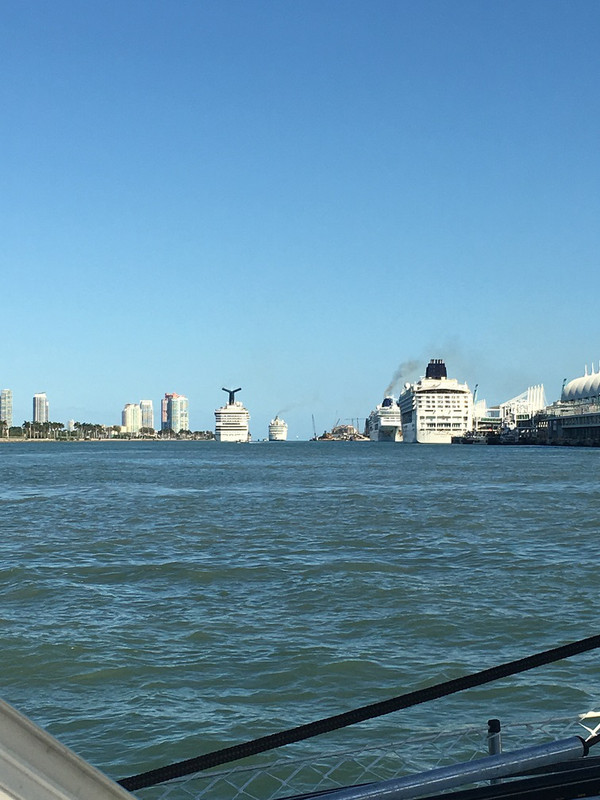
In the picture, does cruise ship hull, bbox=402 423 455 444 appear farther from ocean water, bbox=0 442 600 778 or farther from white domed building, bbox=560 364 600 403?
ocean water, bbox=0 442 600 778

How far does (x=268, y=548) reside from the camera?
20.0m

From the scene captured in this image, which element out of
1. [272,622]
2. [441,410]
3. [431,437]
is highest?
[441,410]

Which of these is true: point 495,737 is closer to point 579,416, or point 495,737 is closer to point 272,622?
point 272,622

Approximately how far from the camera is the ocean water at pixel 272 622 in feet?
26.1

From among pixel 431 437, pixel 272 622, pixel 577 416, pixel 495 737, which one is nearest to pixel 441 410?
pixel 431 437

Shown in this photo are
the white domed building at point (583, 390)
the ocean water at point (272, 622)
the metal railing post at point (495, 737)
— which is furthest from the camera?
the white domed building at point (583, 390)

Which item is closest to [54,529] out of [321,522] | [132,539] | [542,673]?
[132,539]

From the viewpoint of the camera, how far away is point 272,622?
1171cm

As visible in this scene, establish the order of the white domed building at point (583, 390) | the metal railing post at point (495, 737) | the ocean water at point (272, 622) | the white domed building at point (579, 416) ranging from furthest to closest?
the white domed building at point (583, 390), the white domed building at point (579, 416), the ocean water at point (272, 622), the metal railing post at point (495, 737)

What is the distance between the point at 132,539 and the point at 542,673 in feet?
48.2

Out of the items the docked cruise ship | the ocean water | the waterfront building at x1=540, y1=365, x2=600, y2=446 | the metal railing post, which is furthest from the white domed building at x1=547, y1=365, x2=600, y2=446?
the metal railing post

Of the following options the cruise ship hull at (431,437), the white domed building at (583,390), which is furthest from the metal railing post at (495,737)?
the cruise ship hull at (431,437)

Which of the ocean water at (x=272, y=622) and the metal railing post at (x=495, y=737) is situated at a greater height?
the metal railing post at (x=495, y=737)

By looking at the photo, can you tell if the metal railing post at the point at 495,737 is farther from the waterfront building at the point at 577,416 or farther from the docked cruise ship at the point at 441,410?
the docked cruise ship at the point at 441,410
